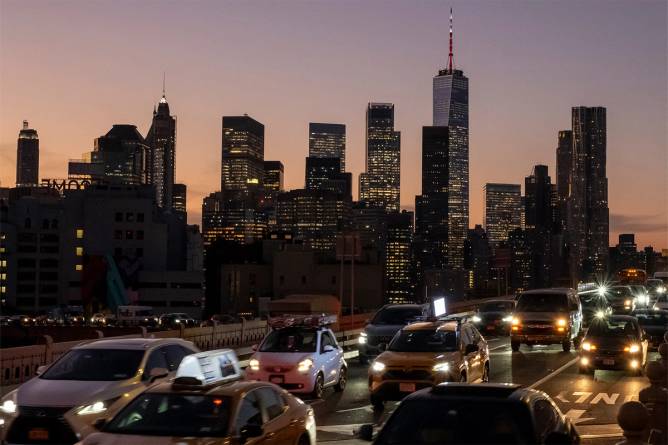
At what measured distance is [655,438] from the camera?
12.0m

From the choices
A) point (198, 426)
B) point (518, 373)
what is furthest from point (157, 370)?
point (518, 373)

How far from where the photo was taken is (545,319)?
1286 inches

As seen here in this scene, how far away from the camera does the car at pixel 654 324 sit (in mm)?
32844

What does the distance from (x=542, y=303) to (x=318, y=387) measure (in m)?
13.8

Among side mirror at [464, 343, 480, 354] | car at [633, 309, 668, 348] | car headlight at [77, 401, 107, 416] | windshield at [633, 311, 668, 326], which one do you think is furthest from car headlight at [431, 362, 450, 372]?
windshield at [633, 311, 668, 326]

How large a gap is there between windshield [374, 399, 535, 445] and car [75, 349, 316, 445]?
84.2 inches

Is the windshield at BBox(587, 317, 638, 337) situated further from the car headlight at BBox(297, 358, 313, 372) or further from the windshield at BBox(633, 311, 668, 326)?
the car headlight at BBox(297, 358, 313, 372)

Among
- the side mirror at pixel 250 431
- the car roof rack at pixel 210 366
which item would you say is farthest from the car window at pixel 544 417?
the car roof rack at pixel 210 366

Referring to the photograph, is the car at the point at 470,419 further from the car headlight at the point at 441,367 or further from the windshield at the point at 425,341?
the windshield at the point at 425,341

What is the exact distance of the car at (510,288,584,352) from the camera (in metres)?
32.5

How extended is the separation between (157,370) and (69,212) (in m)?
154

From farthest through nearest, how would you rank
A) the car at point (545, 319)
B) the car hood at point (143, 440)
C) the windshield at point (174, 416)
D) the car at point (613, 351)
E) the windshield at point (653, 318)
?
the windshield at point (653, 318) < the car at point (545, 319) < the car at point (613, 351) < the windshield at point (174, 416) < the car hood at point (143, 440)

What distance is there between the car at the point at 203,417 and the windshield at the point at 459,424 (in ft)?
7.02

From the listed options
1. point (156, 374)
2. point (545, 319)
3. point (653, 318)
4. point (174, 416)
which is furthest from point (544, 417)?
point (653, 318)
